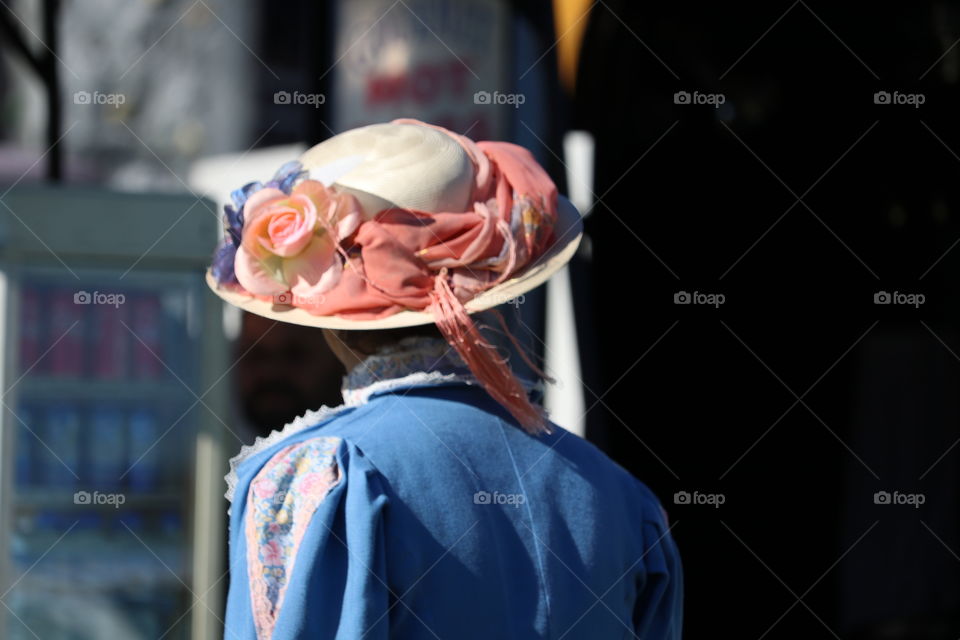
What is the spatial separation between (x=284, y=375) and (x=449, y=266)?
228 cm

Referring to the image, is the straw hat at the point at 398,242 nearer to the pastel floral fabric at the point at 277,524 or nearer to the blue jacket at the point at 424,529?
the blue jacket at the point at 424,529

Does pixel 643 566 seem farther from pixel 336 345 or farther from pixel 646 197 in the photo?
pixel 646 197

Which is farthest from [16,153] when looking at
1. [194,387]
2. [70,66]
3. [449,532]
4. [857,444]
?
[449,532]

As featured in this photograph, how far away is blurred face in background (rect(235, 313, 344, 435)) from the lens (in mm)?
3684

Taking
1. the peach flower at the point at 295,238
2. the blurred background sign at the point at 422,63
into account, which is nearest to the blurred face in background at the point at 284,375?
the blurred background sign at the point at 422,63

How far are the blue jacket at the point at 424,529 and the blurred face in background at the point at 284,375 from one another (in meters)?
2.23

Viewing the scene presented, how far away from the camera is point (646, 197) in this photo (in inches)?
147

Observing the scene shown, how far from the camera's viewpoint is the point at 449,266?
1.52 m

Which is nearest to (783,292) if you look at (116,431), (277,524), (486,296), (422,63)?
(422,63)

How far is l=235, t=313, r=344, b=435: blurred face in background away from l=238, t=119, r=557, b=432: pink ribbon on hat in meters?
2.16

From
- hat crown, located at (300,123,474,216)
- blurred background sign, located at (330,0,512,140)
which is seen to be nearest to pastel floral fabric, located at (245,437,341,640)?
hat crown, located at (300,123,474,216)

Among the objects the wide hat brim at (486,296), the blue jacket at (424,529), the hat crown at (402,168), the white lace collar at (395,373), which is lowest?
the blue jacket at (424,529)

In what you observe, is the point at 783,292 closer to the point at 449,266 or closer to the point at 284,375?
the point at 284,375

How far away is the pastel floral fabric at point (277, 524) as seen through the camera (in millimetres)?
1319
